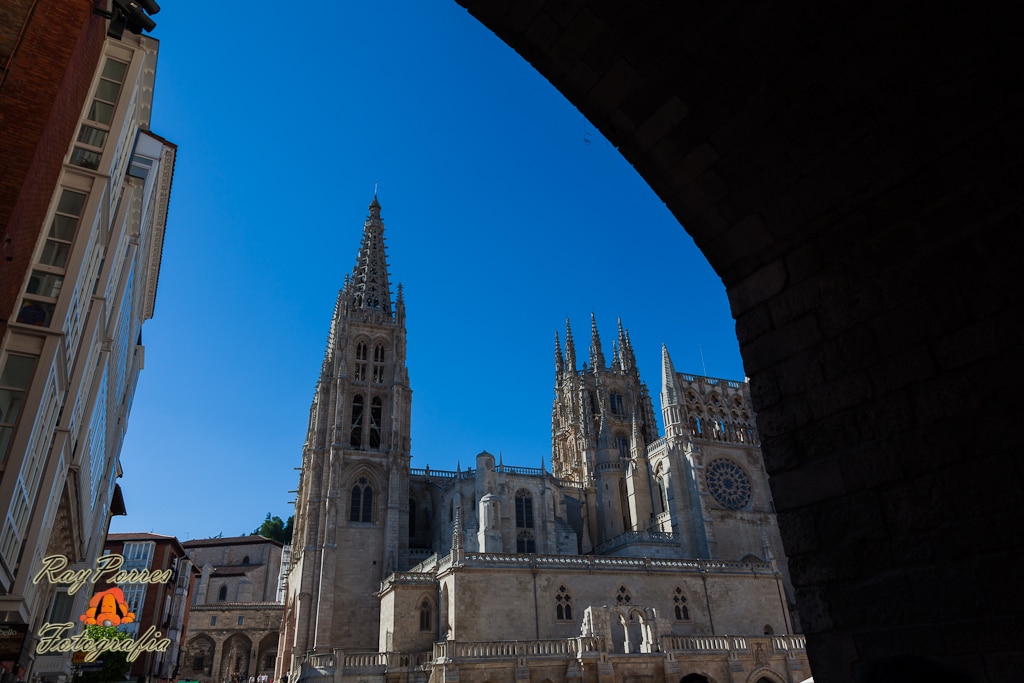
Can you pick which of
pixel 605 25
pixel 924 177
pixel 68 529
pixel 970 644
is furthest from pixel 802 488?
pixel 68 529

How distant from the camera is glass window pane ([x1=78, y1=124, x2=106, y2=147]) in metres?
11.2

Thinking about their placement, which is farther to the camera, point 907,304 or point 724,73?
point 724,73

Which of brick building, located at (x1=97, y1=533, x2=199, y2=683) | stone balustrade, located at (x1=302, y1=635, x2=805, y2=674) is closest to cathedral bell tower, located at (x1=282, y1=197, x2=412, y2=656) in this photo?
brick building, located at (x1=97, y1=533, x2=199, y2=683)

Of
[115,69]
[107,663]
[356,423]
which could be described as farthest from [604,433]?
[115,69]

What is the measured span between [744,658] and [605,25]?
103ft

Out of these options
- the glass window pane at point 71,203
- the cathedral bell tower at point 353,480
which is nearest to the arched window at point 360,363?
the cathedral bell tower at point 353,480

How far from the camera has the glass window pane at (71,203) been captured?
10.5m

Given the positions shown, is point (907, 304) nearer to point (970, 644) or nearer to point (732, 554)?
point (970, 644)

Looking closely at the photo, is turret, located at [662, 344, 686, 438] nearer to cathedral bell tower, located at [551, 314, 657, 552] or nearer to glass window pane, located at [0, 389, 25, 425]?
cathedral bell tower, located at [551, 314, 657, 552]

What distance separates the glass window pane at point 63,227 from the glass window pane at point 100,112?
2298 mm

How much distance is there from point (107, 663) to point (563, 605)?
19.3 metres

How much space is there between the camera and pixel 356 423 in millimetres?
46344

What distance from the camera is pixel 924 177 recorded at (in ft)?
13.6

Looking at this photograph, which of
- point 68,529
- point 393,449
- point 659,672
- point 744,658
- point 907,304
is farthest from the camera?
point 393,449
